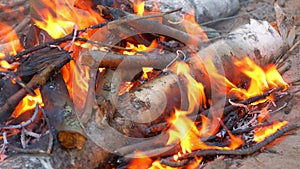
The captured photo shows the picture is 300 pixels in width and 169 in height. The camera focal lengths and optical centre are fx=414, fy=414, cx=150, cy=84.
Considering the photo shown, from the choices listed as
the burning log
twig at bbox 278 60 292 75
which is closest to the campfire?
twig at bbox 278 60 292 75

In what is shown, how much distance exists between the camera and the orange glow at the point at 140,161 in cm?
327

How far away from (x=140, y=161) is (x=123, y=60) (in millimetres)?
877

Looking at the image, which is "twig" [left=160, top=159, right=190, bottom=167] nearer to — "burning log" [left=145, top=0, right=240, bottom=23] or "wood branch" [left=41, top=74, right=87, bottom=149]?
"wood branch" [left=41, top=74, right=87, bottom=149]

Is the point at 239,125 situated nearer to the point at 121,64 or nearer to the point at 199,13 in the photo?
the point at 121,64

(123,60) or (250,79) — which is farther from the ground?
(123,60)

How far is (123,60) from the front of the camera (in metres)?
3.57

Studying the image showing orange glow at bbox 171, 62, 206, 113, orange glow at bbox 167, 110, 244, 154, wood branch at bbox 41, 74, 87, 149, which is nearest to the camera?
wood branch at bbox 41, 74, 87, 149

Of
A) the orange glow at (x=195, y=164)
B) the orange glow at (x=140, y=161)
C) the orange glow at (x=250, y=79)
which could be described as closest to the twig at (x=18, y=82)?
the orange glow at (x=140, y=161)

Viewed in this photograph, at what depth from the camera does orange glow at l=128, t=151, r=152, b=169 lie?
3.27m

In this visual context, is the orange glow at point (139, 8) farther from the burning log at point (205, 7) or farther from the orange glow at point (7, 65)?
the orange glow at point (7, 65)

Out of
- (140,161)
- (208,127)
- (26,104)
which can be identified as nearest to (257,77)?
(208,127)

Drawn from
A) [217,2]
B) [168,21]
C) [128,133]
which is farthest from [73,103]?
[217,2]

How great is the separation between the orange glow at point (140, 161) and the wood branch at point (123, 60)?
778 millimetres

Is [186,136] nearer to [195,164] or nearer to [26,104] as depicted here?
[195,164]
